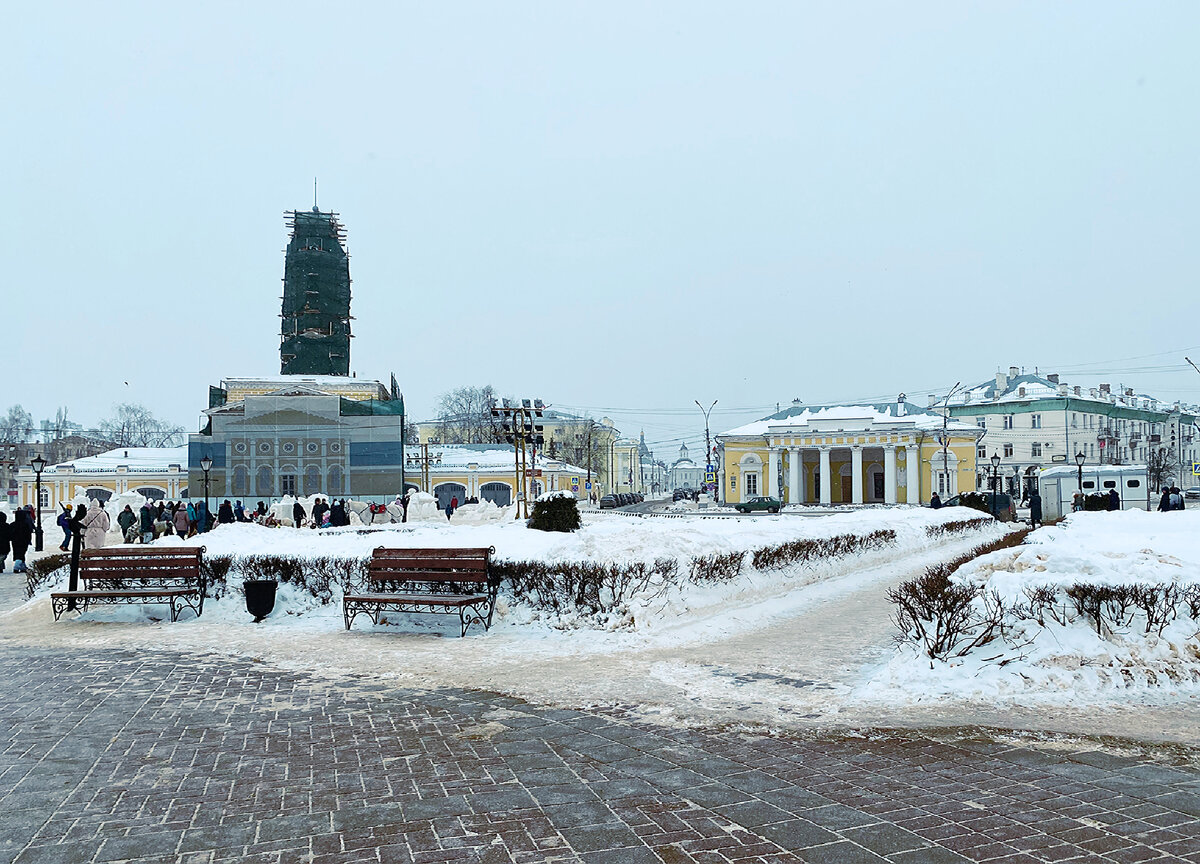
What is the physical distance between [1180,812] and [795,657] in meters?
4.50

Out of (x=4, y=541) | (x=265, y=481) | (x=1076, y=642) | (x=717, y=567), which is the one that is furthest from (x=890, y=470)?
(x=1076, y=642)

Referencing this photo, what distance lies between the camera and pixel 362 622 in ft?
36.2

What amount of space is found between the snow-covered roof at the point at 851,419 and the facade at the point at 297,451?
26982 mm

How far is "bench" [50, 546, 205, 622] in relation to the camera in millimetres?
11695

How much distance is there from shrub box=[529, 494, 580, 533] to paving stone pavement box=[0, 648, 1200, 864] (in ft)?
33.9

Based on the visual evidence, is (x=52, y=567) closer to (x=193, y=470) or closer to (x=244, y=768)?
(x=244, y=768)

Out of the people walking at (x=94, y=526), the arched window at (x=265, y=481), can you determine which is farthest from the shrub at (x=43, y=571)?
the arched window at (x=265, y=481)

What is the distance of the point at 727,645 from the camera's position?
957 centimetres

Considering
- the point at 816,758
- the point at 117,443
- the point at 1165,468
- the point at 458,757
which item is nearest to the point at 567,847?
the point at 458,757

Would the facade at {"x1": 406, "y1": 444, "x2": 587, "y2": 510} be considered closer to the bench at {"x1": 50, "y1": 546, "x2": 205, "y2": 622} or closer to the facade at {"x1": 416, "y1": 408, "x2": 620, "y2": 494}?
the facade at {"x1": 416, "y1": 408, "x2": 620, "y2": 494}

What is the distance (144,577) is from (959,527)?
2441 centimetres

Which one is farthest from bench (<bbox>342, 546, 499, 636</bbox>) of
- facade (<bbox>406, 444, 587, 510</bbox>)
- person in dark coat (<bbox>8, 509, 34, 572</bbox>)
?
facade (<bbox>406, 444, 587, 510</bbox>)

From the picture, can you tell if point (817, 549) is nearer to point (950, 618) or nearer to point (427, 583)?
point (427, 583)

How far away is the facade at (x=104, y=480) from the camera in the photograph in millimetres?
58031
